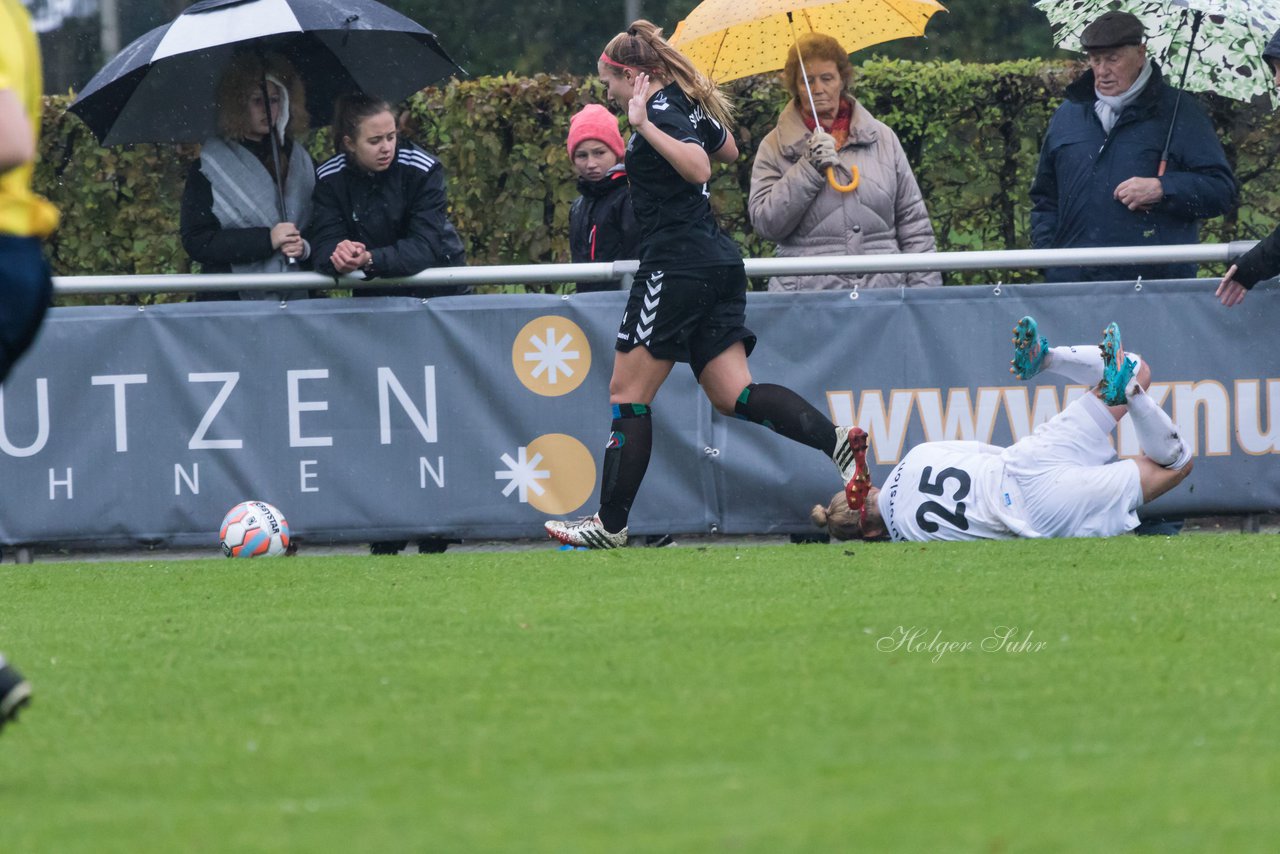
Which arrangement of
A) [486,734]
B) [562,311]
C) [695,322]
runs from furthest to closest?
[562,311] → [695,322] → [486,734]

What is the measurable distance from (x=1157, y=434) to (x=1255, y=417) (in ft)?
3.11

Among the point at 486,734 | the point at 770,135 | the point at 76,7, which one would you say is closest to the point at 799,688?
the point at 486,734

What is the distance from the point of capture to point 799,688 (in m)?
4.89

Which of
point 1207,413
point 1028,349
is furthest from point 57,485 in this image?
point 1207,413

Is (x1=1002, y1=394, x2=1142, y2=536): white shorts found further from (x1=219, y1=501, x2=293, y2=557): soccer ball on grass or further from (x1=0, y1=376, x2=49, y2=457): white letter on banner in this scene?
(x1=0, y1=376, x2=49, y2=457): white letter on banner

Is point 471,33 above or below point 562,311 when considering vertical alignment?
above

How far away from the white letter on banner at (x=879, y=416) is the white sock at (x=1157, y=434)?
1075mm

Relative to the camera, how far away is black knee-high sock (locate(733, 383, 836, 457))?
314 inches

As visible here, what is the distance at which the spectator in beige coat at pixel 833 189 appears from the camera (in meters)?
9.13

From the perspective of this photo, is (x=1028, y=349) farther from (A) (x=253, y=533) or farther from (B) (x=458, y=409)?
(A) (x=253, y=533)

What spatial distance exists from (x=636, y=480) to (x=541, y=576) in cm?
100

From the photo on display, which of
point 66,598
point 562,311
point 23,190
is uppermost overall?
point 23,190

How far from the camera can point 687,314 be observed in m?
7.97

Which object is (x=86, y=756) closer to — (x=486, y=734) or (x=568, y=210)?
(x=486, y=734)
